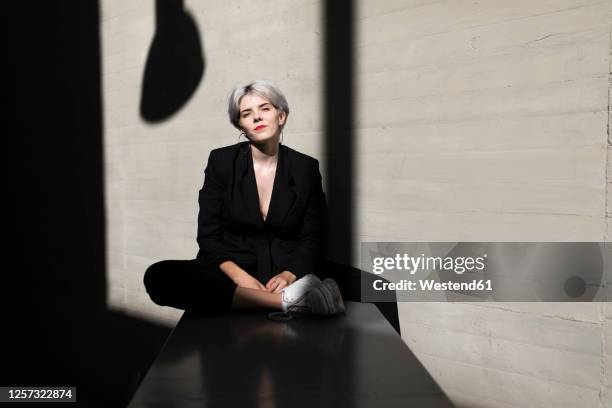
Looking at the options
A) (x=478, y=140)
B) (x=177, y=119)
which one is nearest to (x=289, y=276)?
(x=478, y=140)

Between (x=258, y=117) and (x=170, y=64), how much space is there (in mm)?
1211

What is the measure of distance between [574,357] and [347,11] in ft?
5.23

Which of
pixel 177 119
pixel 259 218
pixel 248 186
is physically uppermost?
pixel 177 119

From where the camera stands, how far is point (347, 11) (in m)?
2.17

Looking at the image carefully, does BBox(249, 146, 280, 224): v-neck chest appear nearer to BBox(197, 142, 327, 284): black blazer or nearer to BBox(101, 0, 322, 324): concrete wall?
BBox(197, 142, 327, 284): black blazer

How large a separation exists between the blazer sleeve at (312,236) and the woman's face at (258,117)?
257 mm

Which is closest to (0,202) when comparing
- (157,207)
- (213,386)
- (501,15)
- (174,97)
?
(157,207)

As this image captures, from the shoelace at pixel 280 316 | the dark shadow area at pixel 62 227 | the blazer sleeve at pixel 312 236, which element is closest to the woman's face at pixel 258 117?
the blazer sleeve at pixel 312 236

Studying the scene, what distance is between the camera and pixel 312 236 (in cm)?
199

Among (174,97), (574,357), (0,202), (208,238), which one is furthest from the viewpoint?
(0,202)

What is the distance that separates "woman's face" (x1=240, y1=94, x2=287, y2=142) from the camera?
1877 mm

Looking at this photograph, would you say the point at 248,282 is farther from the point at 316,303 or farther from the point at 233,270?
the point at 316,303

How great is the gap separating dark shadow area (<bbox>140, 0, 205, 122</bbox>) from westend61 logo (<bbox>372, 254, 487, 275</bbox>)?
140cm

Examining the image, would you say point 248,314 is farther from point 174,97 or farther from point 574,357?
point 174,97
